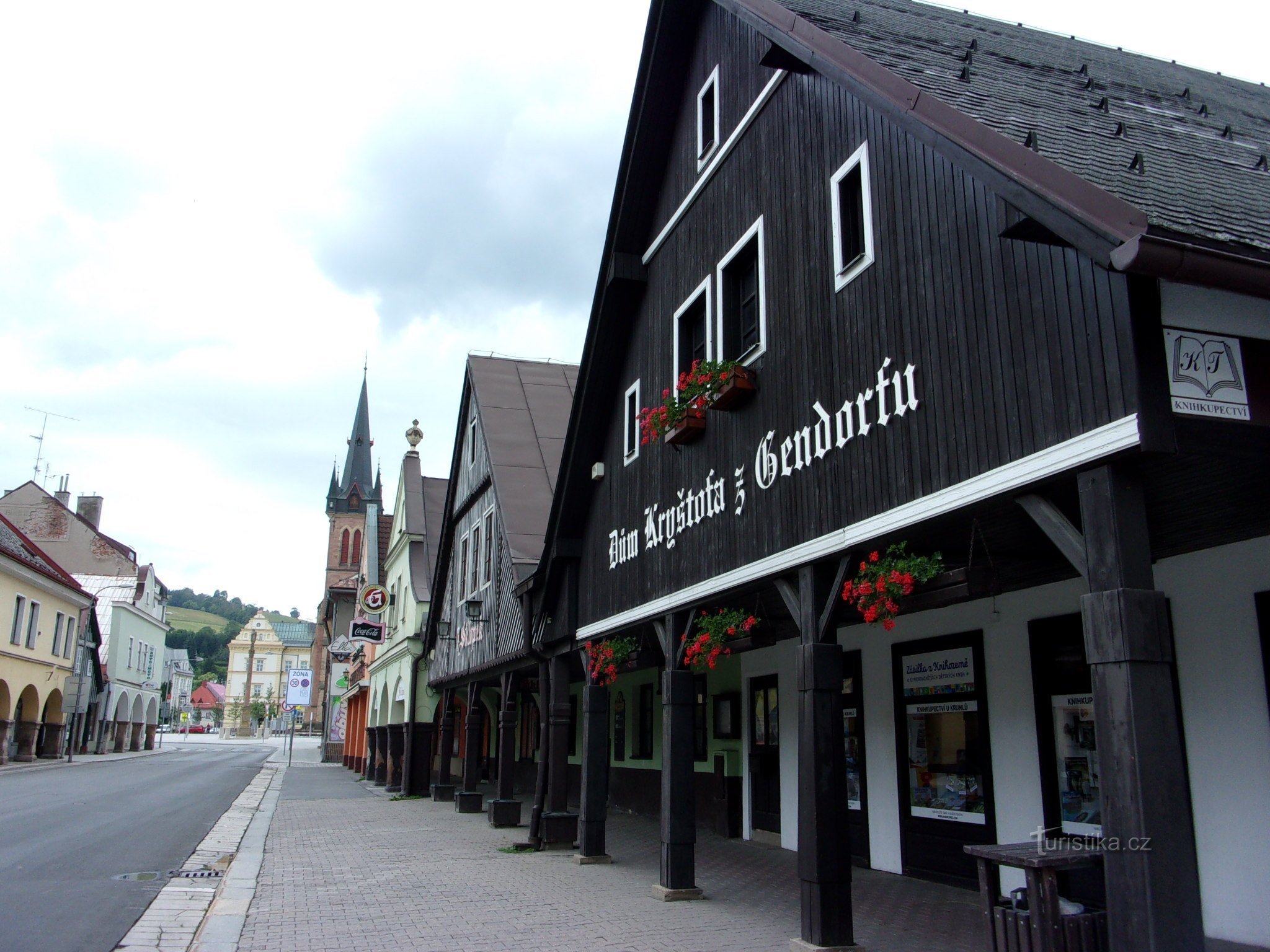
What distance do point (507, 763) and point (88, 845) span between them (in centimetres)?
621

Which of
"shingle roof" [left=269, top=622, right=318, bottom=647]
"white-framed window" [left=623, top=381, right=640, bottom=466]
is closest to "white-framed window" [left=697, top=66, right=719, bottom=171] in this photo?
"white-framed window" [left=623, top=381, right=640, bottom=466]

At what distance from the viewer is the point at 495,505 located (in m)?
19.2

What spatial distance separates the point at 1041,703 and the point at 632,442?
18.4 feet

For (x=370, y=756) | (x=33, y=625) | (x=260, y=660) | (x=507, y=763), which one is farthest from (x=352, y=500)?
(x=507, y=763)

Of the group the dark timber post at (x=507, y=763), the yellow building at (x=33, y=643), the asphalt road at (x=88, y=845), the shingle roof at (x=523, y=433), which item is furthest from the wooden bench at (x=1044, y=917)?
the yellow building at (x=33, y=643)

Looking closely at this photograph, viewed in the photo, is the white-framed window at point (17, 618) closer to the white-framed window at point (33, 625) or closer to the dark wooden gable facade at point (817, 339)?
the white-framed window at point (33, 625)

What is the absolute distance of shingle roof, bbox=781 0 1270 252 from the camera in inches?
201

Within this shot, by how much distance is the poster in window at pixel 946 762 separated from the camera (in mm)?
9828

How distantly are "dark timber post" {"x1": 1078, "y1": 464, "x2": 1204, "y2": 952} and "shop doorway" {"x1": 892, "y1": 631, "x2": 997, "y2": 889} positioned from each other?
17.9 ft

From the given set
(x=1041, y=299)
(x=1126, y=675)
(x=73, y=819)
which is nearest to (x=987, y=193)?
(x=1041, y=299)

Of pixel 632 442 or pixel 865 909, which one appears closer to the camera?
pixel 865 909

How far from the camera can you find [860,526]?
23.0 ft

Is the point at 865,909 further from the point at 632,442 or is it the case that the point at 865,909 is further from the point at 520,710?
the point at 520,710

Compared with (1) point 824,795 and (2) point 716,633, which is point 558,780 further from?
(1) point 824,795
